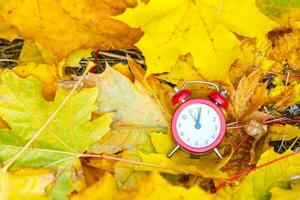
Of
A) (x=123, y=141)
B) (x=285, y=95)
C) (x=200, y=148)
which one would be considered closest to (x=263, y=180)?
(x=200, y=148)

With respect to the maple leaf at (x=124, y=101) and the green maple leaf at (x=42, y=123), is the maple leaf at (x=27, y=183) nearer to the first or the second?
the green maple leaf at (x=42, y=123)

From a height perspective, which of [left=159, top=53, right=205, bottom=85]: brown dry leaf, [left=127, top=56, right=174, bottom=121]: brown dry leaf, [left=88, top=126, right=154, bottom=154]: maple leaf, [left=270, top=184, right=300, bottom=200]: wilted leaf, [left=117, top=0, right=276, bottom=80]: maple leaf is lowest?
[left=270, top=184, right=300, bottom=200]: wilted leaf

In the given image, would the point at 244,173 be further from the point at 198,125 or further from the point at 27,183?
the point at 27,183

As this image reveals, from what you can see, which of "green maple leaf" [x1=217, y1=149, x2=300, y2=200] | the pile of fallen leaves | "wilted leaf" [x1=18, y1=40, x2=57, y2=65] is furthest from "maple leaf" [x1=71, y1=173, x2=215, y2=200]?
"wilted leaf" [x1=18, y1=40, x2=57, y2=65]

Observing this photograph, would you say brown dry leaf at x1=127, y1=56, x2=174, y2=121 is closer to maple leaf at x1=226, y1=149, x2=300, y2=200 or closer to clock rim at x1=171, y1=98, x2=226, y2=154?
clock rim at x1=171, y1=98, x2=226, y2=154

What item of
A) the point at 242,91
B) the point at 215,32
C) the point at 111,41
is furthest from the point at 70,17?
the point at 242,91

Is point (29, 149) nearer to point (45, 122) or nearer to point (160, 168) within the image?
point (45, 122)

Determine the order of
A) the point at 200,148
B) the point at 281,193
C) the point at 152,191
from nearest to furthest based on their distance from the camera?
1. the point at 152,191
2. the point at 281,193
3. the point at 200,148
